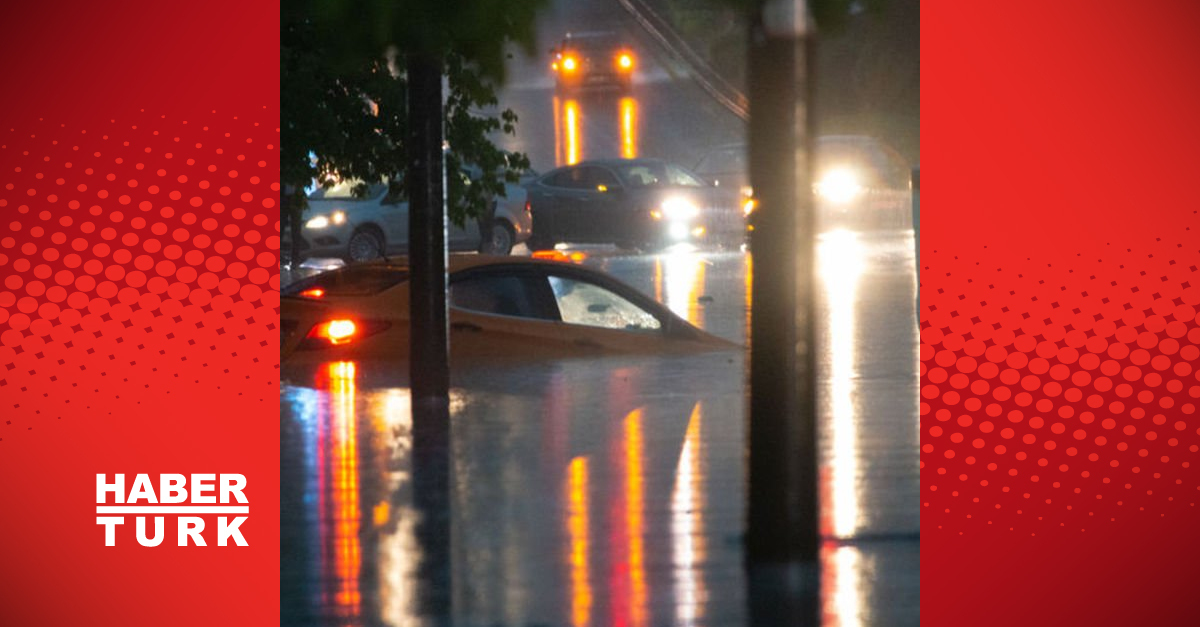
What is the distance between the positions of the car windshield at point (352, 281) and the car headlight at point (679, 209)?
19.4m

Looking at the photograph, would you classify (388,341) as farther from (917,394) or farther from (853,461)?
(853,461)

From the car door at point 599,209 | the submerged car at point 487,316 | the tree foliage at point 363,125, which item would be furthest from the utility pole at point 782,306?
the car door at point 599,209

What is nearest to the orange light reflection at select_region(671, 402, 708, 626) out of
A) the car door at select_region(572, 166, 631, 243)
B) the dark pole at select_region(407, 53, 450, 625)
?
the dark pole at select_region(407, 53, 450, 625)

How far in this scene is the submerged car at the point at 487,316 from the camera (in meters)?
15.7

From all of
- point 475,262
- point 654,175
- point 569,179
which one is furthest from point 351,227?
point 475,262

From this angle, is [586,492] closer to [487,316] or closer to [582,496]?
[582,496]

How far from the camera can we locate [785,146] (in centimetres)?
823

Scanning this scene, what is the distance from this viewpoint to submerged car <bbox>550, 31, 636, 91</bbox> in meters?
67.2

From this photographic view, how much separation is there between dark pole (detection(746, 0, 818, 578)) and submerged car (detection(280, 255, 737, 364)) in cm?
754

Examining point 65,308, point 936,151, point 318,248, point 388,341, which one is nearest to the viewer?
point 936,151

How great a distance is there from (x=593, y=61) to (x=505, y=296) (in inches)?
2112

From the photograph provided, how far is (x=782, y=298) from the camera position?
326 inches

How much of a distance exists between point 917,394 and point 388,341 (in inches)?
154

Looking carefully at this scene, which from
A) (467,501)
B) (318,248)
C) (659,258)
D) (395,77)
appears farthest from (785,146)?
(659,258)
